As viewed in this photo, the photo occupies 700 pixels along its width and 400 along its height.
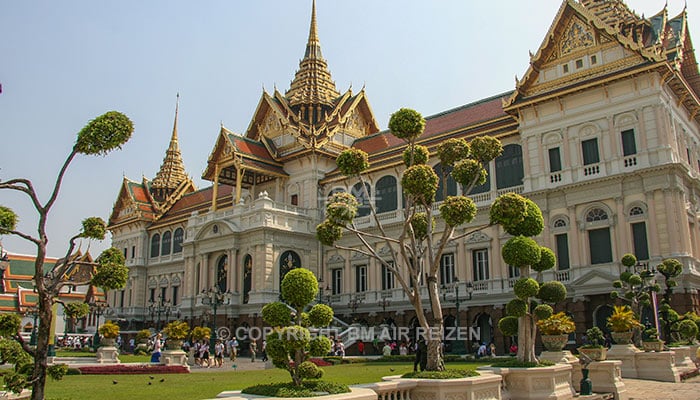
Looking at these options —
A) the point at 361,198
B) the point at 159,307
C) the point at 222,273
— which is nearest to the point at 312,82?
the point at 361,198

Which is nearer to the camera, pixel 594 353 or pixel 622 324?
pixel 594 353

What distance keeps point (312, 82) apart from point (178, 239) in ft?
55.7

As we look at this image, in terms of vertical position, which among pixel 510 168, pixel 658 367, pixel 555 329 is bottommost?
pixel 658 367

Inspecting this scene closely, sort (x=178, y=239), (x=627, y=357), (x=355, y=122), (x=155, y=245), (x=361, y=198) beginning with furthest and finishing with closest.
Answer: (x=155, y=245)
(x=178, y=239)
(x=355, y=122)
(x=361, y=198)
(x=627, y=357)

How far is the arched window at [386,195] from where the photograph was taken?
36.2 meters

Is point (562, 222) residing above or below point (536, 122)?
below

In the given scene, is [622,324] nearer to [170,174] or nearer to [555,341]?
[555,341]

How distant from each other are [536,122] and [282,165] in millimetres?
17835

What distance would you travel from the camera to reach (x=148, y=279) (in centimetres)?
5206

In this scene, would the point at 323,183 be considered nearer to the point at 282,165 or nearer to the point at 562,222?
the point at 282,165

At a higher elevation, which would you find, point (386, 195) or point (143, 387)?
point (386, 195)

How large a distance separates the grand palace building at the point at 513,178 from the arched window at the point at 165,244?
268 inches

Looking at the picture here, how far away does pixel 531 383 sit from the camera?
42.2 feet

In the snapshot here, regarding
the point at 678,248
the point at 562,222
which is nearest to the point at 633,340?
the point at 678,248
